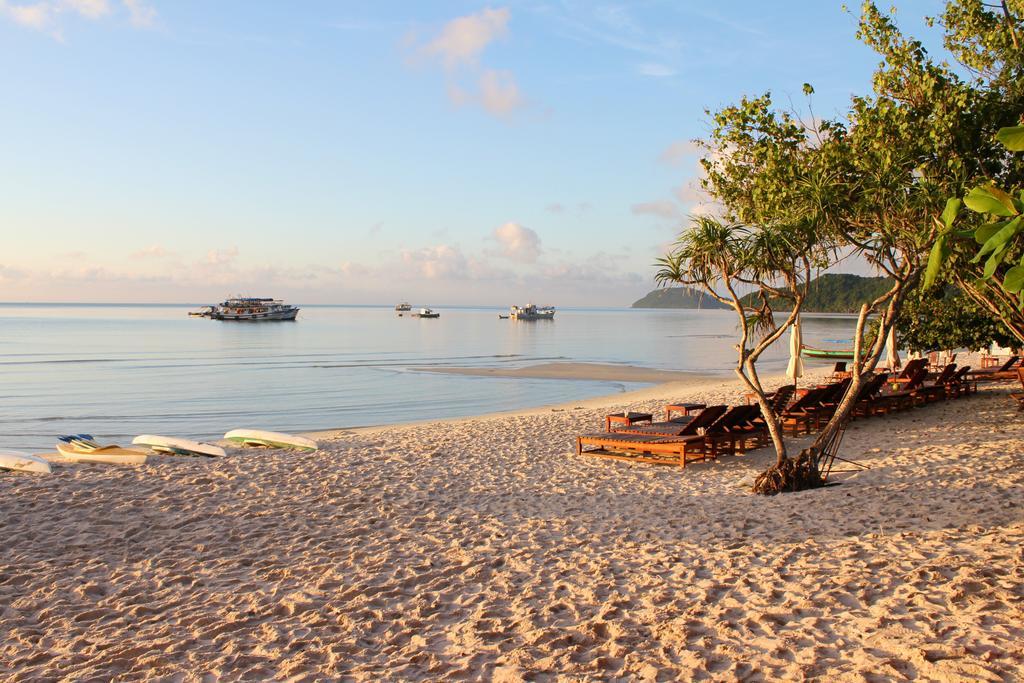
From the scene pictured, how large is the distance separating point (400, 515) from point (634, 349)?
49.3m

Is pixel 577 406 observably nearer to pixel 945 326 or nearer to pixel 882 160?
pixel 945 326

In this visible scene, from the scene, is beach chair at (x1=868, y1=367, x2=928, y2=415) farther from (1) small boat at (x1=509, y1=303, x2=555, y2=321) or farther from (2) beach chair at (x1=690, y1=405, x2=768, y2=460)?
(1) small boat at (x1=509, y1=303, x2=555, y2=321)

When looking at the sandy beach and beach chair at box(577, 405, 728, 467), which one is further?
beach chair at box(577, 405, 728, 467)

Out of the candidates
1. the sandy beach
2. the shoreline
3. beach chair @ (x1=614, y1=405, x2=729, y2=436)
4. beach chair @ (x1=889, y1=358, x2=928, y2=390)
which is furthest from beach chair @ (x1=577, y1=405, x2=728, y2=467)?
beach chair @ (x1=889, y1=358, x2=928, y2=390)

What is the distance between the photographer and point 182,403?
2355 centimetres

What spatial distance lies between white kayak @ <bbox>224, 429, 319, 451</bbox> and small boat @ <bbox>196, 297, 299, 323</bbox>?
10525 cm

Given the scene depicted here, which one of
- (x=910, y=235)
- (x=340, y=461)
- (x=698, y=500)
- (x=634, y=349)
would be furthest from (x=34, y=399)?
(x=634, y=349)

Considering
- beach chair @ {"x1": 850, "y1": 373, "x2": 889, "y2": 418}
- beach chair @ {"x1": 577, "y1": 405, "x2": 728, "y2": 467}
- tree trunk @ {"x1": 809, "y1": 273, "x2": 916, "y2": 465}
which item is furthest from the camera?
beach chair @ {"x1": 850, "y1": 373, "x2": 889, "y2": 418}

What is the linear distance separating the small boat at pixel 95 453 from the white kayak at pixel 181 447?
53 centimetres

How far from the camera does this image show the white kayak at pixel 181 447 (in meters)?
10.6

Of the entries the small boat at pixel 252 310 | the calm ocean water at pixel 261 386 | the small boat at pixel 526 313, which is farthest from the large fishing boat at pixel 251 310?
the calm ocean water at pixel 261 386

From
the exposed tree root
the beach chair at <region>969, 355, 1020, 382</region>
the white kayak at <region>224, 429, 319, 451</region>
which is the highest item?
the beach chair at <region>969, 355, 1020, 382</region>

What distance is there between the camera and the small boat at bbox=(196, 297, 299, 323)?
11300 cm

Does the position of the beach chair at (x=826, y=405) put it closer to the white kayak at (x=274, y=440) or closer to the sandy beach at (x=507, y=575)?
the sandy beach at (x=507, y=575)
